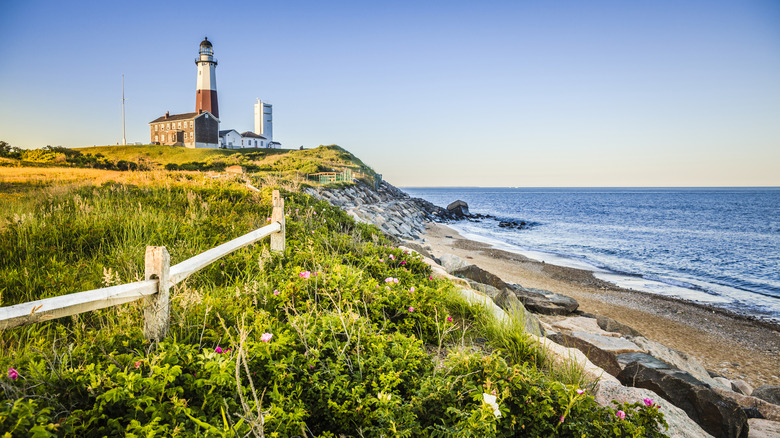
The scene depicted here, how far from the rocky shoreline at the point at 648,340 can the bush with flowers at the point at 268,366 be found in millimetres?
1049

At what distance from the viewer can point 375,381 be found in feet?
8.73

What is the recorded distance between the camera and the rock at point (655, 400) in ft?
10.2

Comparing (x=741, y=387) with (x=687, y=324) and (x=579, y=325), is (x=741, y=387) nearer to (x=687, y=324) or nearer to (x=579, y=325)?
(x=579, y=325)

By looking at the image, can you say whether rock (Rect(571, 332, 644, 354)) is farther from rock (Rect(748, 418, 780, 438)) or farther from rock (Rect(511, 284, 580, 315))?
rock (Rect(511, 284, 580, 315))

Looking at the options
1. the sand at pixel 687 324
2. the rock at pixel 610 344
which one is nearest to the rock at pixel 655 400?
the rock at pixel 610 344

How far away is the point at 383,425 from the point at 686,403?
3.61 m

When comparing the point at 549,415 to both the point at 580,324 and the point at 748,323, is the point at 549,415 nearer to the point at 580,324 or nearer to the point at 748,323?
the point at 580,324

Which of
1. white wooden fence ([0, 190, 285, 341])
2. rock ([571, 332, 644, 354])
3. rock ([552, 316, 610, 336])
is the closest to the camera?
white wooden fence ([0, 190, 285, 341])

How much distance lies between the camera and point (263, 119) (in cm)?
7894

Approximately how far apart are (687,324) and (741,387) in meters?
3.96

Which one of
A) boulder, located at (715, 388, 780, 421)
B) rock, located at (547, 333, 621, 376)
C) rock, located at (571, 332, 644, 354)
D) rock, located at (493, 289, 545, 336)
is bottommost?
boulder, located at (715, 388, 780, 421)

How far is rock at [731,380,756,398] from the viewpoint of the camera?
247 inches

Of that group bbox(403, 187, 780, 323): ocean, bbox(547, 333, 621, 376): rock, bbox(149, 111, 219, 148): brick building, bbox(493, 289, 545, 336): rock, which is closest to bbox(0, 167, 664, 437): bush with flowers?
bbox(493, 289, 545, 336): rock

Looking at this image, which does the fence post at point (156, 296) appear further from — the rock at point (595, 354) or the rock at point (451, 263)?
the rock at point (451, 263)
